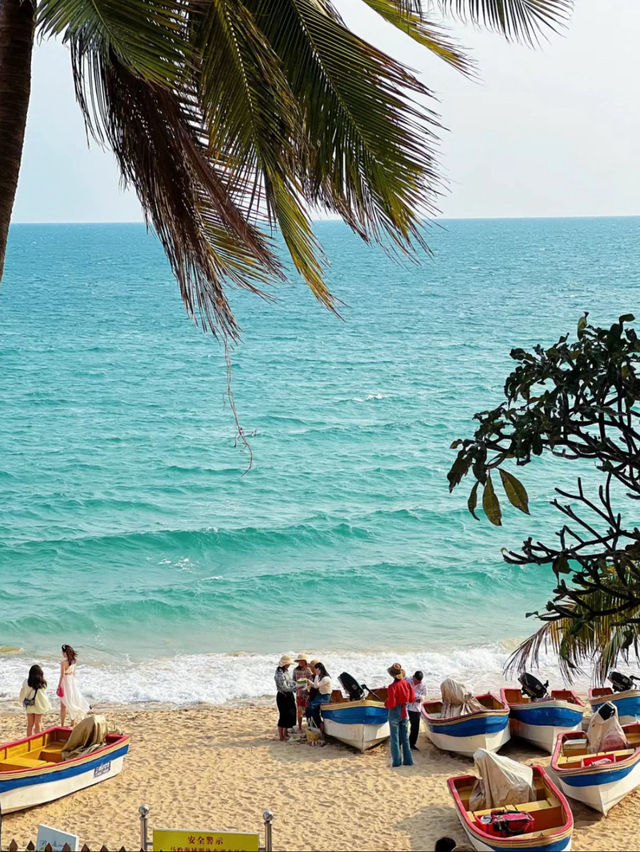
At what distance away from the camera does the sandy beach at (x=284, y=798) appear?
11.4 m

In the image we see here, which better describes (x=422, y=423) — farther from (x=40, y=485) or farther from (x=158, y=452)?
(x=40, y=485)

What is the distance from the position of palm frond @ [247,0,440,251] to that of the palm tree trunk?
1.48 metres

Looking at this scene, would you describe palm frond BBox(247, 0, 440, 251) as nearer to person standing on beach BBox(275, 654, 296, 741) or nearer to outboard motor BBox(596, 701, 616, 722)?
outboard motor BBox(596, 701, 616, 722)

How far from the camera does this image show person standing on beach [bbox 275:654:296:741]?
14.9 meters

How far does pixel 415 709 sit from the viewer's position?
14180mm

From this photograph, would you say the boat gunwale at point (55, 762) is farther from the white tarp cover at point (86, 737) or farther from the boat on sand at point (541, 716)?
the boat on sand at point (541, 716)

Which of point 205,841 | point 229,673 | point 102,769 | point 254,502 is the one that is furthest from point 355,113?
point 254,502

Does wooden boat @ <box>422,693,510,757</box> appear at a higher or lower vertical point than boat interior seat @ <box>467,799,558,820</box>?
lower

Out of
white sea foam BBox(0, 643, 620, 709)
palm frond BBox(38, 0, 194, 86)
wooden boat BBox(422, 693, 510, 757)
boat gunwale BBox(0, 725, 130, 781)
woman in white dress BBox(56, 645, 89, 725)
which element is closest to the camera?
palm frond BBox(38, 0, 194, 86)

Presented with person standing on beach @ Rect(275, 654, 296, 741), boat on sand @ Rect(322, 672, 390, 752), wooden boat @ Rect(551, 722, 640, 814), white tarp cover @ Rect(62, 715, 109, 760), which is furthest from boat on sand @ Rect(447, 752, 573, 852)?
white tarp cover @ Rect(62, 715, 109, 760)

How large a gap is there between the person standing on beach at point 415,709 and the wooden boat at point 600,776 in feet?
8.03

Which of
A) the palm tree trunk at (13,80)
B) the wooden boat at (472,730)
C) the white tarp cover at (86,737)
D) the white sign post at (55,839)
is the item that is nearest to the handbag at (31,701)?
the white tarp cover at (86,737)

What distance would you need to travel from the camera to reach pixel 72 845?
7.71 meters

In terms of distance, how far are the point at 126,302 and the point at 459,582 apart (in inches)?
2811
